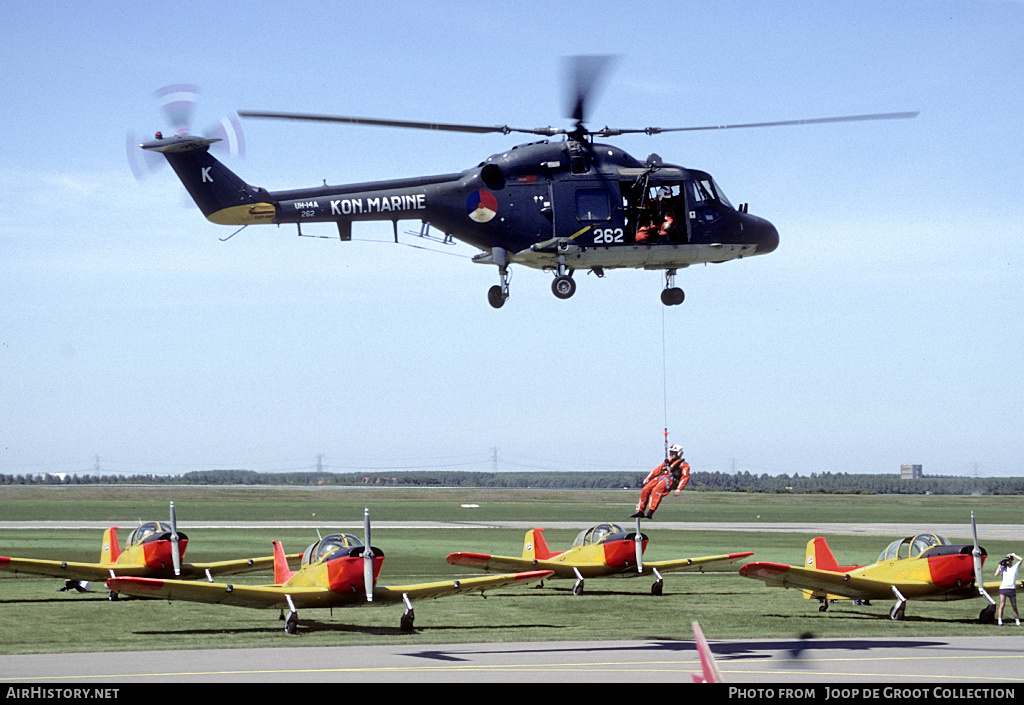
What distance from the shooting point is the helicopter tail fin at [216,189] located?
90.6 ft

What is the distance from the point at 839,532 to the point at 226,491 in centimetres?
8449

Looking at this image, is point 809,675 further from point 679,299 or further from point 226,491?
point 226,491

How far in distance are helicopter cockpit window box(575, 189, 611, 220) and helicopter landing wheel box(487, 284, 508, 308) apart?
280 centimetres

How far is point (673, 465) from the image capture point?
63.6ft

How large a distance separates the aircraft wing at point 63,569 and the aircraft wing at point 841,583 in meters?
18.5

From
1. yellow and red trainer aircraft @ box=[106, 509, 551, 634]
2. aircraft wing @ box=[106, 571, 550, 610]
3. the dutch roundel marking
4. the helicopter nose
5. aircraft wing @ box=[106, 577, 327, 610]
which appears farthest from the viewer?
the helicopter nose

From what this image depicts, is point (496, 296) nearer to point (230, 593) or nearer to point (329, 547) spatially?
point (329, 547)

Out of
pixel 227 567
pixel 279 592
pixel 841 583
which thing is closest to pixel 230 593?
pixel 279 592

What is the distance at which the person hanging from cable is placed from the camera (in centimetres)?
1922

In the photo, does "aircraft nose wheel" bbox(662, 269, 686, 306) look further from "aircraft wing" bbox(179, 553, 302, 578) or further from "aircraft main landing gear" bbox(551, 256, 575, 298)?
"aircraft wing" bbox(179, 553, 302, 578)

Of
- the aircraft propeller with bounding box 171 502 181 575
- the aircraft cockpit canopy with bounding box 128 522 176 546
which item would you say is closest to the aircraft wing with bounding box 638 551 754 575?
the aircraft propeller with bounding box 171 502 181 575

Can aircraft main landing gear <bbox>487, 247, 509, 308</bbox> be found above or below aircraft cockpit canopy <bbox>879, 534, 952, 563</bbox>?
above

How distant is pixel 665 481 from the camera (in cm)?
1933
